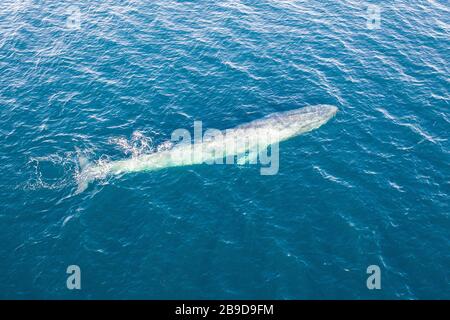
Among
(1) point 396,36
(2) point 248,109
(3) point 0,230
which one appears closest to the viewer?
(3) point 0,230

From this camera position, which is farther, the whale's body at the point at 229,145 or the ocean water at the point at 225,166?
the whale's body at the point at 229,145

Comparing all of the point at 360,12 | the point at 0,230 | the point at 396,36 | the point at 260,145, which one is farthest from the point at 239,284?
the point at 360,12

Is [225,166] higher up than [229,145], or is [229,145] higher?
[229,145]

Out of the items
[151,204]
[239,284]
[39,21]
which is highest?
[39,21]
